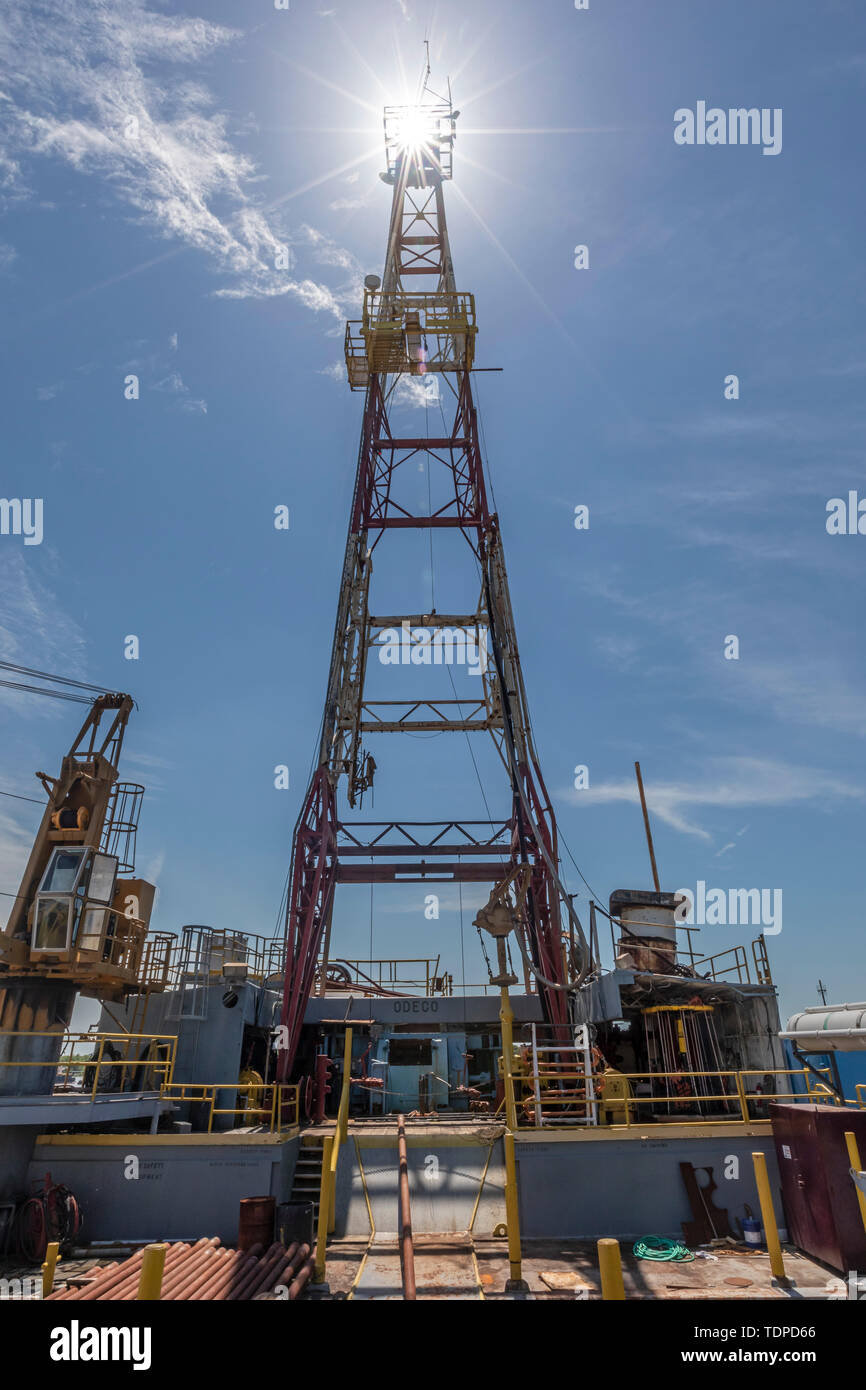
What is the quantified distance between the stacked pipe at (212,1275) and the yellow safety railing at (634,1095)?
4.64 meters

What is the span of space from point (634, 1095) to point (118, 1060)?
11974 mm

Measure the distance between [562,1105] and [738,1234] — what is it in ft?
15.2

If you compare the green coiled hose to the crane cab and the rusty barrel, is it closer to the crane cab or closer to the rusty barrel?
the rusty barrel

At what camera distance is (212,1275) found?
32.8 feet

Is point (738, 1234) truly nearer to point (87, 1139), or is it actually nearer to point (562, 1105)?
point (562, 1105)

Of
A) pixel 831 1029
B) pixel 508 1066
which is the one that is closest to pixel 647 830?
pixel 831 1029

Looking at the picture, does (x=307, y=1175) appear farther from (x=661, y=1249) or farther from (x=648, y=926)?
(x=648, y=926)

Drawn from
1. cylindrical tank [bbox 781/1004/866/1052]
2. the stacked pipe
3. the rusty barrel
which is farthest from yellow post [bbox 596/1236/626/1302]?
cylindrical tank [bbox 781/1004/866/1052]

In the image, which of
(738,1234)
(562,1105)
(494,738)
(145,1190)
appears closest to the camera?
(738,1234)

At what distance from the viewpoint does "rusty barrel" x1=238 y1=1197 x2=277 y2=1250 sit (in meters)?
11.7

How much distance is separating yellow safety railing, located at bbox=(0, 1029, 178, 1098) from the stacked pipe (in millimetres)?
4022

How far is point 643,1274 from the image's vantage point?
442 inches

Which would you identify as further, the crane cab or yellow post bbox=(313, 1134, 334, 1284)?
the crane cab
